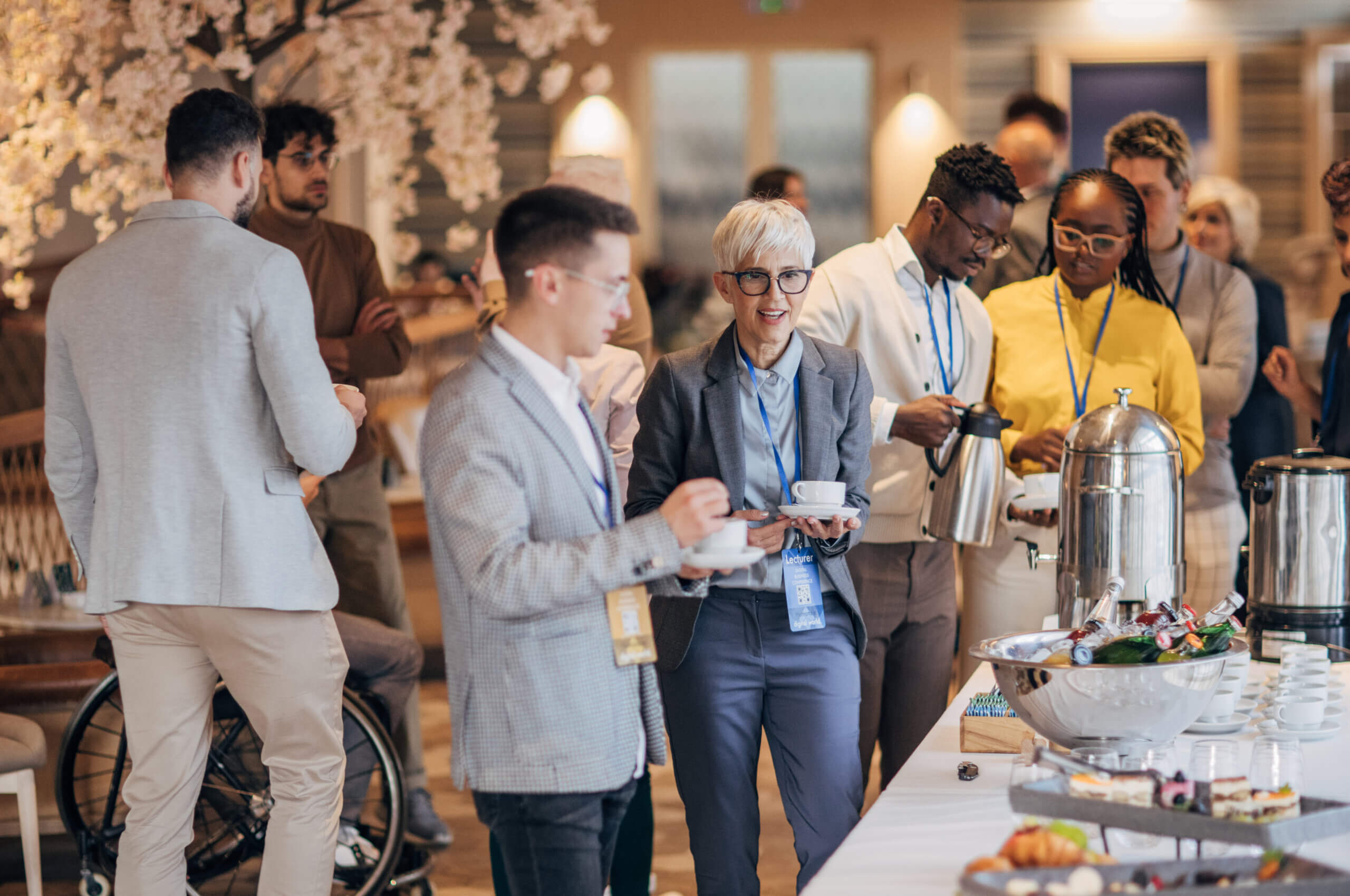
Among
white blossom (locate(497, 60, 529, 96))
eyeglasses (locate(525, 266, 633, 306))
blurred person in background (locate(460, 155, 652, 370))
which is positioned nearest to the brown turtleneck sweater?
blurred person in background (locate(460, 155, 652, 370))

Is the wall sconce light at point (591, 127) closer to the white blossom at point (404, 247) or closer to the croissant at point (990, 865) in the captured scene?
the white blossom at point (404, 247)

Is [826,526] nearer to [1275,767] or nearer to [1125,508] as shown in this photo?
[1125,508]

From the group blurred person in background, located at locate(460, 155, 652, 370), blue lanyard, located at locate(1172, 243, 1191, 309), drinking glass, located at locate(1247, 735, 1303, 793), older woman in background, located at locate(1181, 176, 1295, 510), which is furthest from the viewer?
older woman in background, located at locate(1181, 176, 1295, 510)

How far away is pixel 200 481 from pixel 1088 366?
72.0 inches

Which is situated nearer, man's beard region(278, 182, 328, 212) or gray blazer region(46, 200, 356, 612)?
gray blazer region(46, 200, 356, 612)

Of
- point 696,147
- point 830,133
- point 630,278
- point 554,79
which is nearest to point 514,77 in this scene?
point 554,79

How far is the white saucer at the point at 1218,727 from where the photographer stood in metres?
2.21

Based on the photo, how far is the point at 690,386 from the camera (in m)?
2.36

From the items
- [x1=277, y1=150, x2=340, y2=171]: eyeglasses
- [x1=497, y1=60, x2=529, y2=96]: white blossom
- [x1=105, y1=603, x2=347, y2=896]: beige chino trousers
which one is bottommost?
[x1=105, y1=603, x2=347, y2=896]: beige chino trousers

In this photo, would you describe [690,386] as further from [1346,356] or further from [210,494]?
[1346,356]

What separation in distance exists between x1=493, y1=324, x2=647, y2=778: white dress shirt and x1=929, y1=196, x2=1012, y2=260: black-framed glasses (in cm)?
122

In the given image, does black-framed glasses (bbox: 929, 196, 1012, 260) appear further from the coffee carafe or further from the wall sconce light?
the wall sconce light

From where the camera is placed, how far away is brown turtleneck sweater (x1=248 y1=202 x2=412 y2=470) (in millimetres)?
3479

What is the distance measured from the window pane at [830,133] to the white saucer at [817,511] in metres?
8.50
